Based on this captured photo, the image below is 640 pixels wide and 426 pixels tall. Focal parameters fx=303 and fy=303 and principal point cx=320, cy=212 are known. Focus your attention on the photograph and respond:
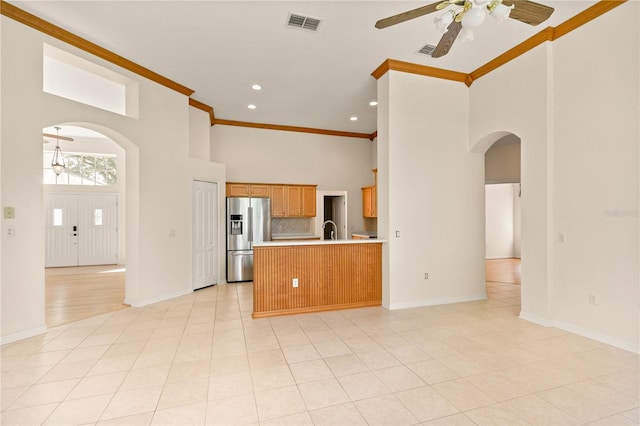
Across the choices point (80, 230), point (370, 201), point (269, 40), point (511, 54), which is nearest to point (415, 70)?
point (511, 54)

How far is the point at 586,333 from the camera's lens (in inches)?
132

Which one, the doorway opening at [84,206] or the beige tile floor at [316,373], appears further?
the doorway opening at [84,206]

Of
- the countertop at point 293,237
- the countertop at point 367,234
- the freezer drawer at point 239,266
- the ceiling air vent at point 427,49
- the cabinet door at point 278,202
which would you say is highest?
the ceiling air vent at point 427,49

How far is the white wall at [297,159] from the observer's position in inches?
277

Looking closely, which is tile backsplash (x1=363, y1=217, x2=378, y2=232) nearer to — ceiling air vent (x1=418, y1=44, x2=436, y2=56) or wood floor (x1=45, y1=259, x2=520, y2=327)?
wood floor (x1=45, y1=259, x2=520, y2=327)

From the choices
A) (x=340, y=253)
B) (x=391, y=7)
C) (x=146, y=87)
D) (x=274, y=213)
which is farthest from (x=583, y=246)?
(x=146, y=87)

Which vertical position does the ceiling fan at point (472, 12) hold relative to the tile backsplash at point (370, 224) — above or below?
above

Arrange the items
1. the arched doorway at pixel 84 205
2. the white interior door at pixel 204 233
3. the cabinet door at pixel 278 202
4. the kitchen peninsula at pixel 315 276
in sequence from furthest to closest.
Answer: the arched doorway at pixel 84 205 < the cabinet door at pixel 278 202 < the white interior door at pixel 204 233 < the kitchen peninsula at pixel 315 276

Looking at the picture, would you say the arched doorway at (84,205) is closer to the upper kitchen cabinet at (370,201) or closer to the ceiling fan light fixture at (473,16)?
the upper kitchen cabinet at (370,201)

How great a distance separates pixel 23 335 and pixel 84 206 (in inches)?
237

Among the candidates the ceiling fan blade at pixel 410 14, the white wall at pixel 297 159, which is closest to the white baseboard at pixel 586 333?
the ceiling fan blade at pixel 410 14

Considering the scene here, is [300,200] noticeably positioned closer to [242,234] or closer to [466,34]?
[242,234]

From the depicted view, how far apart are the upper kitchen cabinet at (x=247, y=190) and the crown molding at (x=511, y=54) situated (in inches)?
135

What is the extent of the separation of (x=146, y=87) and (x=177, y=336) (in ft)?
12.0
